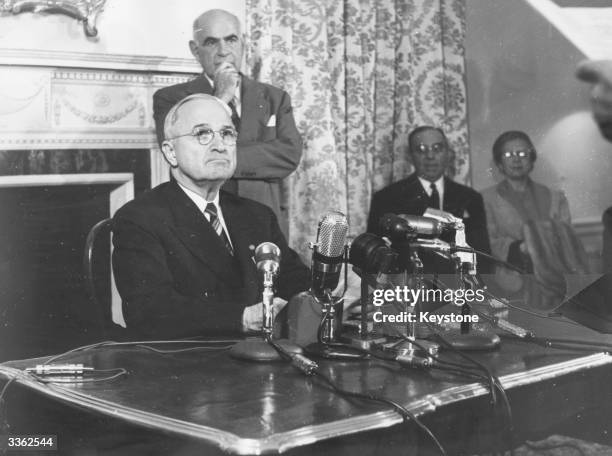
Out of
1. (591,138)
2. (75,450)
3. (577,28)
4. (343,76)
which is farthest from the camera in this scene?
(591,138)

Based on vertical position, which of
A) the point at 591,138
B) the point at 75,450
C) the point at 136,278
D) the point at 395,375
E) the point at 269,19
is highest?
the point at 269,19

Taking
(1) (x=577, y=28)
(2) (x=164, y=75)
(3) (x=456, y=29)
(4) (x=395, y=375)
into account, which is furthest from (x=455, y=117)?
(4) (x=395, y=375)

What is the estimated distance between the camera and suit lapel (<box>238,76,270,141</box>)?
3.35 m

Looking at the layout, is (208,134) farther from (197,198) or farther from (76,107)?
(76,107)

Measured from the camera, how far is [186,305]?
7.04ft

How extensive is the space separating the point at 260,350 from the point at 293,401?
1.07 ft

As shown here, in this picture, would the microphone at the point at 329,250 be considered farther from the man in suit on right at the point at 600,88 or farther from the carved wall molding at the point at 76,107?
the carved wall molding at the point at 76,107

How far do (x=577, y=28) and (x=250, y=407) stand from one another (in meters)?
3.91

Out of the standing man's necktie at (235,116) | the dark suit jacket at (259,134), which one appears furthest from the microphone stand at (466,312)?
the standing man's necktie at (235,116)

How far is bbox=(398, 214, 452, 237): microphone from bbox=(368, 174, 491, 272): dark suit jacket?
84.0 inches

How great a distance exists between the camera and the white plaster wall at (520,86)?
4.91 metres

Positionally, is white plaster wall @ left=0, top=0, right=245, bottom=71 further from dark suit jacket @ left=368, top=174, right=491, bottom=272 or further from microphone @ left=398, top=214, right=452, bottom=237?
microphone @ left=398, top=214, right=452, bottom=237

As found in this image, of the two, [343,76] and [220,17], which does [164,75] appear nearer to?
[220,17]

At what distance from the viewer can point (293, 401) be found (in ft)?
4.54
